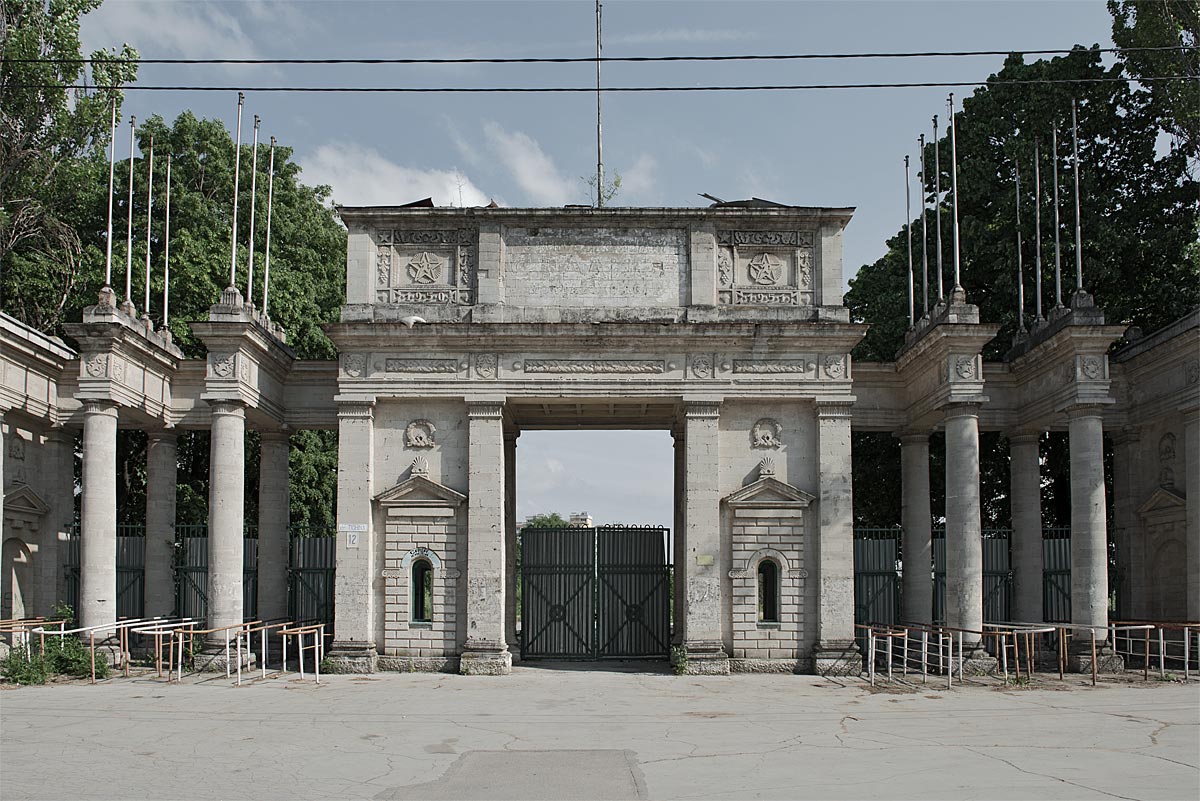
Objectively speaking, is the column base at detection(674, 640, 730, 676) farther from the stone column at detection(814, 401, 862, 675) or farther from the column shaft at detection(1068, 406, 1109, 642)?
the column shaft at detection(1068, 406, 1109, 642)

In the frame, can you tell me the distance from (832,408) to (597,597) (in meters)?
7.63

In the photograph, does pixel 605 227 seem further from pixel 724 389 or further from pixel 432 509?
Answer: pixel 432 509

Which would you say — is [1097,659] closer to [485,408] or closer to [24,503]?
[485,408]

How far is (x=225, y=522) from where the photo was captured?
938 inches

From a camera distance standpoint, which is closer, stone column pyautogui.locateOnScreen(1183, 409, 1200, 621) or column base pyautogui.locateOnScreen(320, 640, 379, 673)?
column base pyautogui.locateOnScreen(320, 640, 379, 673)

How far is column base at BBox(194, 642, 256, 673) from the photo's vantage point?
76.6 ft

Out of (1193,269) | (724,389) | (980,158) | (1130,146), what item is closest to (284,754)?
(724,389)

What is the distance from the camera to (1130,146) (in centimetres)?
3281

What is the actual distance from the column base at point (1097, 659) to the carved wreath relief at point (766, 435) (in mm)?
7513

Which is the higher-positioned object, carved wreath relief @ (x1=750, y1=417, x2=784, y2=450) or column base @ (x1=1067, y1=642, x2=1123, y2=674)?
carved wreath relief @ (x1=750, y1=417, x2=784, y2=450)

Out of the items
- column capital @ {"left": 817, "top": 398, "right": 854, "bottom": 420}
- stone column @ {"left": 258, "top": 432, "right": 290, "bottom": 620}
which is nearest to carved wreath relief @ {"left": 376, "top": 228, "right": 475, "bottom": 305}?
stone column @ {"left": 258, "top": 432, "right": 290, "bottom": 620}

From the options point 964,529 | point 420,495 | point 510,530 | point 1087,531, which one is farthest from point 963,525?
point 420,495

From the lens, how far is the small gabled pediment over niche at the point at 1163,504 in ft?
82.1

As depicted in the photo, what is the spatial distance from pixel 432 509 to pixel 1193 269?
1941cm
